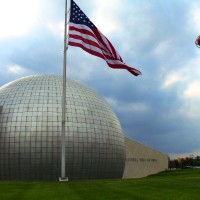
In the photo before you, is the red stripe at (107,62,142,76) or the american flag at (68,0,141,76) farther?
the red stripe at (107,62,142,76)


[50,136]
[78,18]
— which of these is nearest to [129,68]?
[78,18]

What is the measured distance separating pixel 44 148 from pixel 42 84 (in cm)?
799

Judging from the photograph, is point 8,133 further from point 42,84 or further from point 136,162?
point 136,162

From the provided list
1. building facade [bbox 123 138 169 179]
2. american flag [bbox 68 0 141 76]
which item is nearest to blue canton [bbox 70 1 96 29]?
american flag [bbox 68 0 141 76]

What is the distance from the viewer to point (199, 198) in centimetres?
1460

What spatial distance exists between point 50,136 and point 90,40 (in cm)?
1292

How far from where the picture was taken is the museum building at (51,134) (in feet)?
124

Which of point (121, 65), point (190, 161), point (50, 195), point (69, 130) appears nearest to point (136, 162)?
point (69, 130)

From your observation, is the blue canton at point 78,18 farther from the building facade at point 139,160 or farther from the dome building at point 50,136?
the building facade at point 139,160

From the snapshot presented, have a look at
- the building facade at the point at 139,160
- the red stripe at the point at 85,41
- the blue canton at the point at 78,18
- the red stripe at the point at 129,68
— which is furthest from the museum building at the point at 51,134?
the building facade at the point at 139,160

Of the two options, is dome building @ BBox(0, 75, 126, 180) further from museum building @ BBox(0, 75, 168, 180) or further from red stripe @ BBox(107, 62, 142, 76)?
red stripe @ BBox(107, 62, 142, 76)

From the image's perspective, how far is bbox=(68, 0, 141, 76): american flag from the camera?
2870 cm

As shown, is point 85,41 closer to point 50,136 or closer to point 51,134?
point 51,134

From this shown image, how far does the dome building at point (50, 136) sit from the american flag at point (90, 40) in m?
11.4
